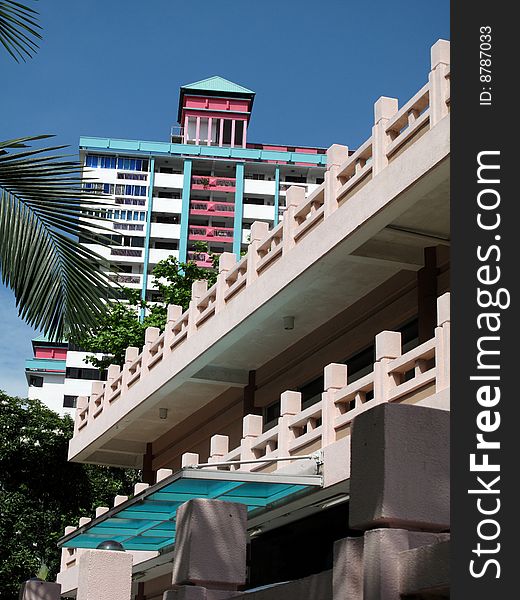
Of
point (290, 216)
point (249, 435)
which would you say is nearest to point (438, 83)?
point (290, 216)

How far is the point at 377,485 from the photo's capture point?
17.6ft

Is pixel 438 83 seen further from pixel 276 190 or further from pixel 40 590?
pixel 276 190

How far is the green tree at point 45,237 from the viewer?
366 inches

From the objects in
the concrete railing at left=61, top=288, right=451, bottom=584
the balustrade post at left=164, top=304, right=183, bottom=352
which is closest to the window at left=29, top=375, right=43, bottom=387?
the balustrade post at left=164, top=304, right=183, bottom=352

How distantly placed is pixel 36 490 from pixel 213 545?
29043mm

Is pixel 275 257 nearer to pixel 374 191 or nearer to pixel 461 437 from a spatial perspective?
pixel 374 191

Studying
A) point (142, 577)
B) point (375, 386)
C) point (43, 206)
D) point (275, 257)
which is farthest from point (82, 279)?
point (142, 577)

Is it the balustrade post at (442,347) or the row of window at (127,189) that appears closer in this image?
the balustrade post at (442,347)

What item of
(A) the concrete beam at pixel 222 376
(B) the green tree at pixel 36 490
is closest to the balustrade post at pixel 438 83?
(A) the concrete beam at pixel 222 376

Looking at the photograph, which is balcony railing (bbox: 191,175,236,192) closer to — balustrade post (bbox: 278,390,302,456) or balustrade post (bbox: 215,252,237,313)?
balustrade post (bbox: 215,252,237,313)

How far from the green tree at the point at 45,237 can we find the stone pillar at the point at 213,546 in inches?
111

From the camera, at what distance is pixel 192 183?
8769cm

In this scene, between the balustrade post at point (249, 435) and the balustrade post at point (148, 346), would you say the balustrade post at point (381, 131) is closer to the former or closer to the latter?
the balustrade post at point (249, 435)

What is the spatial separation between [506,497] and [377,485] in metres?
1.17
